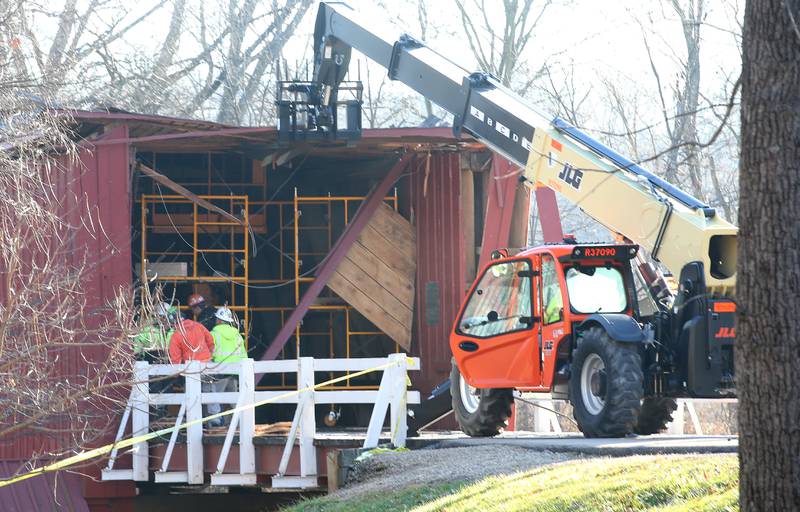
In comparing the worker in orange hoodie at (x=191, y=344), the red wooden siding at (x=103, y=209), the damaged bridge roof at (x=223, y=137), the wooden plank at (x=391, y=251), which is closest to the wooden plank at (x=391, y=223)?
the wooden plank at (x=391, y=251)

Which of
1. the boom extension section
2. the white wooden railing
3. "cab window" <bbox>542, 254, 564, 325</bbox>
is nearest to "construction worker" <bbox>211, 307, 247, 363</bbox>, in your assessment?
the white wooden railing

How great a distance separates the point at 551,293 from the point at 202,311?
6.39 metres

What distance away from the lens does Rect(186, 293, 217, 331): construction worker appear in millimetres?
18328

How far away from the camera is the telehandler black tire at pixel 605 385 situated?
1266 cm

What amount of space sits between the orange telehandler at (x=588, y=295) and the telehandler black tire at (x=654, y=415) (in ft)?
0.05

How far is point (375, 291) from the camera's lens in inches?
818

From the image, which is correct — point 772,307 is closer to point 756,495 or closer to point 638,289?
point 756,495

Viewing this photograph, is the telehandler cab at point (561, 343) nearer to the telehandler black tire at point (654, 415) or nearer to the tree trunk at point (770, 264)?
the telehandler black tire at point (654, 415)

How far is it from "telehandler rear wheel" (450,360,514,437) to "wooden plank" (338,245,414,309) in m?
4.91

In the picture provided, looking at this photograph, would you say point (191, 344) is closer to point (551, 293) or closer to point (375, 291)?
point (375, 291)

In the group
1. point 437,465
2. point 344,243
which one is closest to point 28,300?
point 437,465

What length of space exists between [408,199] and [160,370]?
672 cm

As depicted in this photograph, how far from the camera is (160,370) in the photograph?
1578cm

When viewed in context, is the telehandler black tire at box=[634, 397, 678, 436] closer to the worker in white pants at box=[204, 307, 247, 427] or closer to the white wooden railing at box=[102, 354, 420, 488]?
the white wooden railing at box=[102, 354, 420, 488]
